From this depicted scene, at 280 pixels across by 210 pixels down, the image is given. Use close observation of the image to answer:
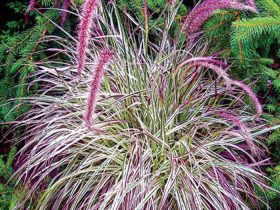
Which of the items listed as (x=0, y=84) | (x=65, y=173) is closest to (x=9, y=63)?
(x=0, y=84)

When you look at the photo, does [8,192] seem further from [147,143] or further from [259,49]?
[259,49]

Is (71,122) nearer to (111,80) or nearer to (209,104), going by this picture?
(111,80)

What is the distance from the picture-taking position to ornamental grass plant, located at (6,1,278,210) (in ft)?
7.52

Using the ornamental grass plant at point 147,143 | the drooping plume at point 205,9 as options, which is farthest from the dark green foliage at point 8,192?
the drooping plume at point 205,9

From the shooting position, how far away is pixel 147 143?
247cm

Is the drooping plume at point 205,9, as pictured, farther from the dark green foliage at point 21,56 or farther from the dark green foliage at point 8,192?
the dark green foliage at point 8,192

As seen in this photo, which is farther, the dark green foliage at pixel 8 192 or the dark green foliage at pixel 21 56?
the dark green foliage at pixel 21 56

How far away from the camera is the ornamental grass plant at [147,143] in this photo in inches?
90.3

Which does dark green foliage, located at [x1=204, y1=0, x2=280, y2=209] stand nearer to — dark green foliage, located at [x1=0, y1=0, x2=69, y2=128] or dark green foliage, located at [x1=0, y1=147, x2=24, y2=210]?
dark green foliage, located at [x1=0, y1=0, x2=69, y2=128]

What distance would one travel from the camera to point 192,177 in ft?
7.56

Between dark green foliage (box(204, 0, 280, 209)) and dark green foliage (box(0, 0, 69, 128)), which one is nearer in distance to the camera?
dark green foliage (box(204, 0, 280, 209))

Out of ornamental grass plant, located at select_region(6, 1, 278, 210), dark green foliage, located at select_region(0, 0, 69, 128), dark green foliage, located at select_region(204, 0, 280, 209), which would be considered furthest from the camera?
dark green foliage, located at select_region(0, 0, 69, 128)

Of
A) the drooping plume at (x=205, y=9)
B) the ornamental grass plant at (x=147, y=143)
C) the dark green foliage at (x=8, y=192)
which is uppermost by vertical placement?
the drooping plume at (x=205, y=9)

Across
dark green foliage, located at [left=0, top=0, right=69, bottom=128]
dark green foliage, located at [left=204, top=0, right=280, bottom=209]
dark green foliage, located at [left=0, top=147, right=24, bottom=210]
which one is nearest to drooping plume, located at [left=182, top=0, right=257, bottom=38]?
dark green foliage, located at [left=204, top=0, right=280, bottom=209]
